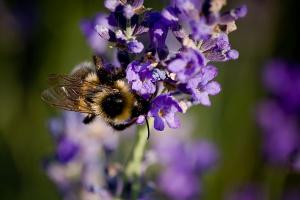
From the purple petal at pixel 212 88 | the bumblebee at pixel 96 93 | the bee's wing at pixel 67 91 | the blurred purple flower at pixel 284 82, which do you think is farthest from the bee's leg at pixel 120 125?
the blurred purple flower at pixel 284 82

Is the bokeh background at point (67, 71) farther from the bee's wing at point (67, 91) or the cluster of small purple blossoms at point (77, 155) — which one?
the bee's wing at point (67, 91)

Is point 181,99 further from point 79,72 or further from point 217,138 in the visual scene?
point 217,138

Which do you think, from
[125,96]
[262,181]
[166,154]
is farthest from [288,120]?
[125,96]

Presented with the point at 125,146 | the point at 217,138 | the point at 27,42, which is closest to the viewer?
the point at 125,146

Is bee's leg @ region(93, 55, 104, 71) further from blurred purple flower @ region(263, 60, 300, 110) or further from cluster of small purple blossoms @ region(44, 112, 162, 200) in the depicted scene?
blurred purple flower @ region(263, 60, 300, 110)

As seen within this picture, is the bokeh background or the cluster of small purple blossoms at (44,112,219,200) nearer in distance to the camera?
the cluster of small purple blossoms at (44,112,219,200)

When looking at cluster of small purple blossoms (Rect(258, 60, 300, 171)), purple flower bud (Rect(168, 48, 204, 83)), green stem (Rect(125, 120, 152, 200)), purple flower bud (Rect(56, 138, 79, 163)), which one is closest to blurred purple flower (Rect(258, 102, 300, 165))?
cluster of small purple blossoms (Rect(258, 60, 300, 171))
